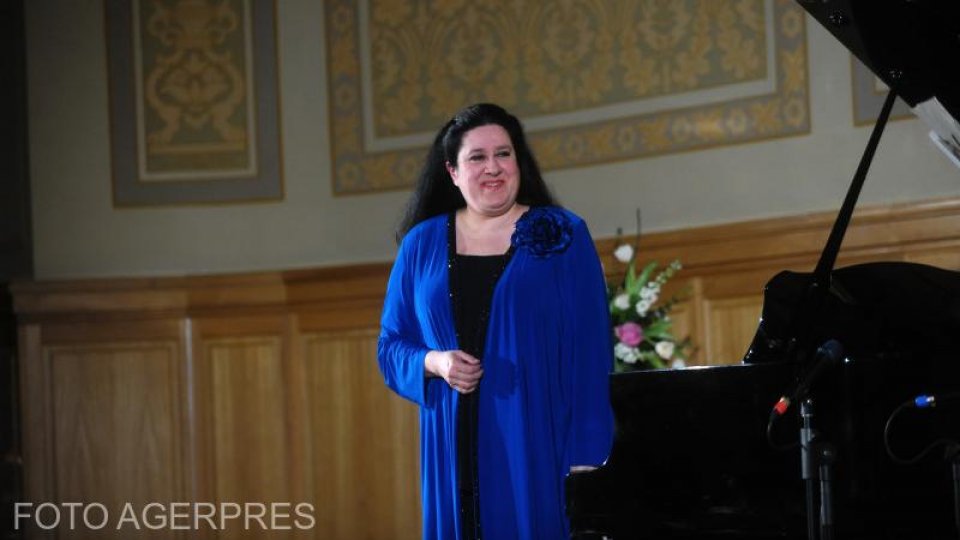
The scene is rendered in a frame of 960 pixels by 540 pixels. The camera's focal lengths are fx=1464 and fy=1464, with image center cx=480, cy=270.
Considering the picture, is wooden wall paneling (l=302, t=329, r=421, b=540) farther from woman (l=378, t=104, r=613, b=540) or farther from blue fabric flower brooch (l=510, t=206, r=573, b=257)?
blue fabric flower brooch (l=510, t=206, r=573, b=257)


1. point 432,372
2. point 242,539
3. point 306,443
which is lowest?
point 242,539

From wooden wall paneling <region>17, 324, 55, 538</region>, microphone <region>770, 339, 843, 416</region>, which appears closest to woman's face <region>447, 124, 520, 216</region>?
microphone <region>770, 339, 843, 416</region>

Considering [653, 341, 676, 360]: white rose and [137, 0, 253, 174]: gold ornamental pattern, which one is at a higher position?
[137, 0, 253, 174]: gold ornamental pattern

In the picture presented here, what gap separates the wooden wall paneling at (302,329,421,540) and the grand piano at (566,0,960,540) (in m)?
3.26

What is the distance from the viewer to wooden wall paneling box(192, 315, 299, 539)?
6.74m

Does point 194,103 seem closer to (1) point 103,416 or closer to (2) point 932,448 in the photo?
(1) point 103,416

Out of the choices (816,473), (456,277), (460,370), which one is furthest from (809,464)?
(456,277)

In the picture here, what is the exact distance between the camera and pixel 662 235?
19.8ft

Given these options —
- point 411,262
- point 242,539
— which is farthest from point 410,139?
point 411,262

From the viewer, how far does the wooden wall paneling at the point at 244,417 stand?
6738 millimetres

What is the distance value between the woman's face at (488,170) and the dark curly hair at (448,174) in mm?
26

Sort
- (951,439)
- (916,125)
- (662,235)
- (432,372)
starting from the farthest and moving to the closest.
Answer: (662,235)
(916,125)
(432,372)
(951,439)

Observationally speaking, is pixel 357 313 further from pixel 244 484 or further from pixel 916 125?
pixel 916 125

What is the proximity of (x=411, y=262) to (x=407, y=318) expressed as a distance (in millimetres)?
145
